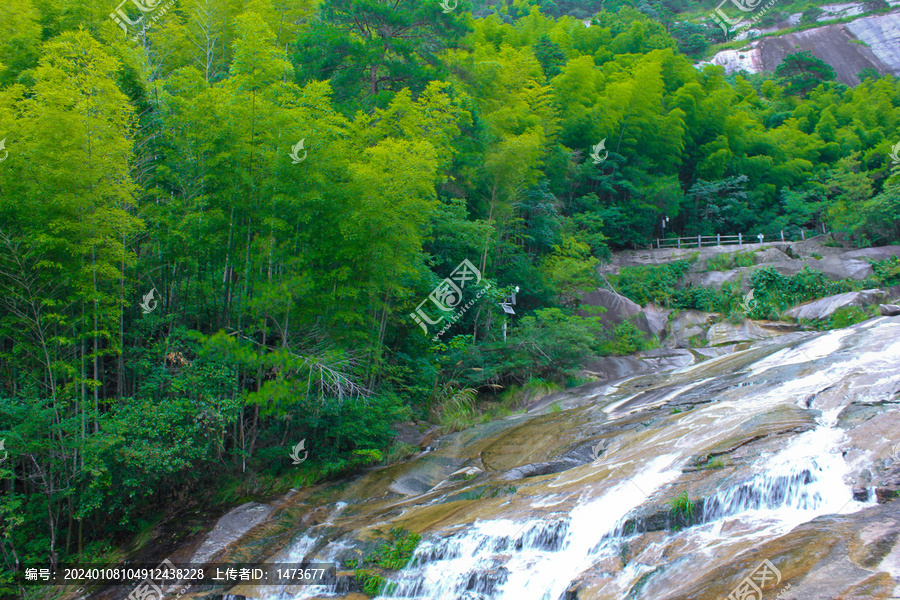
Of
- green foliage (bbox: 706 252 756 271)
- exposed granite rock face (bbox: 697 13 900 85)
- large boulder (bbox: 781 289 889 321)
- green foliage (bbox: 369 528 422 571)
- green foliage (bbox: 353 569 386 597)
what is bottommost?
large boulder (bbox: 781 289 889 321)

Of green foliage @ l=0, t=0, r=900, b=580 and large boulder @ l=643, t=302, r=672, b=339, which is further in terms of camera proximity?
large boulder @ l=643, t=302, r=672, b=339

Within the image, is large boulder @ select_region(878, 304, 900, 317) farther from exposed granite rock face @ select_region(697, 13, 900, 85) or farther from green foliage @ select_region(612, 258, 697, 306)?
exposed granite rock face @ select_region(697, 13, 900, 85)

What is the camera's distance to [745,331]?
19.0m

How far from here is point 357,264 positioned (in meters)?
10.2

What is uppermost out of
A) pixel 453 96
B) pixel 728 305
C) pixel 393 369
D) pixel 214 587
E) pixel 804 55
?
pixel 804 55

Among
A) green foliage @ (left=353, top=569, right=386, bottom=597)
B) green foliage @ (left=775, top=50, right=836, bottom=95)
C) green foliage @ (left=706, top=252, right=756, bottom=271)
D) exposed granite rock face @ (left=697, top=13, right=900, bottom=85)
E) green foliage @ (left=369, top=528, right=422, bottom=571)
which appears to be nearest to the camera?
green foliage @ (left=353, top=569, right=386, bottom=597)

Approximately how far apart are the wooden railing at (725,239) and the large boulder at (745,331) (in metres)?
6.99

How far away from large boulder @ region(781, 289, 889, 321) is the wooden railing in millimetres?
6789

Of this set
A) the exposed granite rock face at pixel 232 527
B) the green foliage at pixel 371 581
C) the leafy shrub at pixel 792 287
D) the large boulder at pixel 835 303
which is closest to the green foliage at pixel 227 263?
the green foliage at pixel 371 581

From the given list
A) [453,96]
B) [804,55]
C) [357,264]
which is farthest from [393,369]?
[804,55]

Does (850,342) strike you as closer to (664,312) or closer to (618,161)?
(664,312)

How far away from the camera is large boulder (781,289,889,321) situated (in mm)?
18109

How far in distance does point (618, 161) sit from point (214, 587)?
79.0 ft

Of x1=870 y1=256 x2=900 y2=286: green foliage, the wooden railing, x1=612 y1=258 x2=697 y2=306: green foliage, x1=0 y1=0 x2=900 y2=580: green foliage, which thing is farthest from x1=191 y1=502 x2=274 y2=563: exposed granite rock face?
the wooden railing
